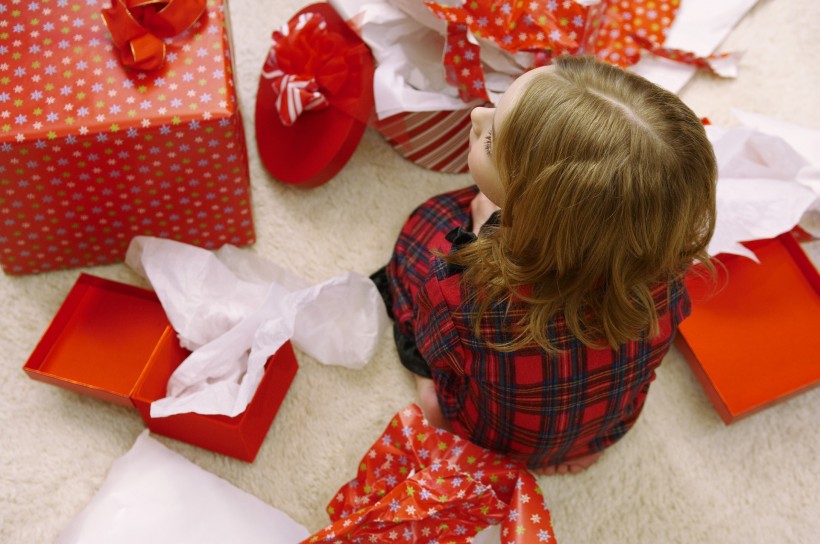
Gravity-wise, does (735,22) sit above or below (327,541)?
above

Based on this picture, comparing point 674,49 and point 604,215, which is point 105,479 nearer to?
point 604,215

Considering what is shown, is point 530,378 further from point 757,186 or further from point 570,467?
point 757,186

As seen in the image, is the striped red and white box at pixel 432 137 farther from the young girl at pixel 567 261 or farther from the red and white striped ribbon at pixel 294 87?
the young girl at pixel 567 261

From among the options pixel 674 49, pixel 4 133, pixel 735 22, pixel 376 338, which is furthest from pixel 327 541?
pixel 735 22

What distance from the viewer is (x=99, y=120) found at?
2.72 feet

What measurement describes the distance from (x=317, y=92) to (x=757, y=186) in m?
0.59

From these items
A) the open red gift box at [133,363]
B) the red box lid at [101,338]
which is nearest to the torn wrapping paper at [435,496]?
the open red gift box at [133,363]

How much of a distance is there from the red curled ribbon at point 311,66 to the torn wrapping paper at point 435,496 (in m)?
0.43

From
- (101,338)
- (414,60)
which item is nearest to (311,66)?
(414,60)

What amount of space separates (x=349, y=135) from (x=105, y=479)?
0.52 m

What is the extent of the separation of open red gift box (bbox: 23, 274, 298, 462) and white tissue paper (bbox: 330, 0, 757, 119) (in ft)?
1.17

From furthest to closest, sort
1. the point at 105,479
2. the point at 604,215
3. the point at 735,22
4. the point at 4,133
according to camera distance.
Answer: the point at 735,22
the point at 105,479
the point at 4,133
the point at 604,215

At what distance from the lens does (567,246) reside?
0.67 metres

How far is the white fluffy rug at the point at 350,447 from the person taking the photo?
37.8 inches
